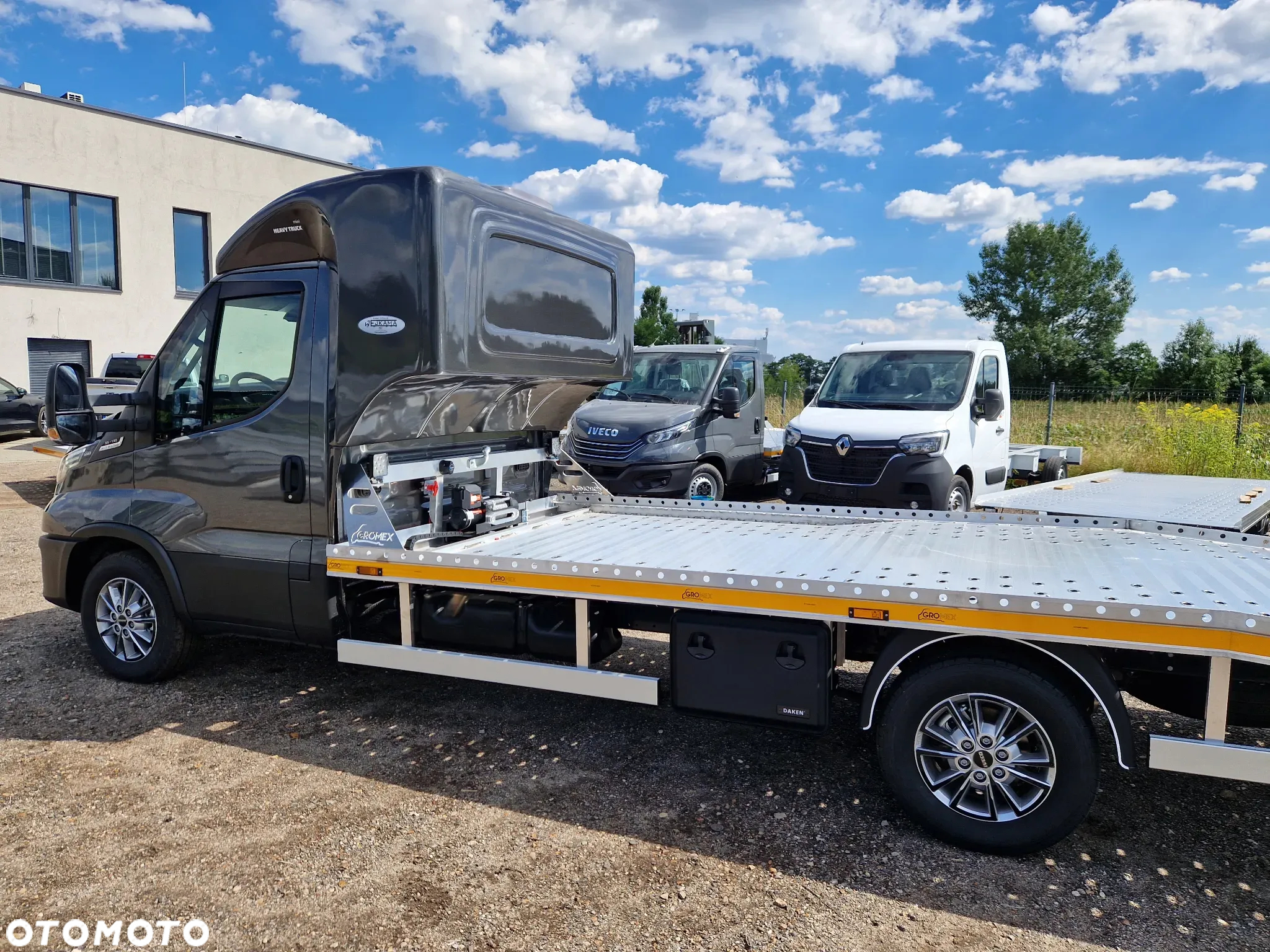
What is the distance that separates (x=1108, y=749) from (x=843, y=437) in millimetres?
4895

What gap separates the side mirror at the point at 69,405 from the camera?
4.59m

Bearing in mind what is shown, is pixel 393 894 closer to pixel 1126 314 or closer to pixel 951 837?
pixel 951 837

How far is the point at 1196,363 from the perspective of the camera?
4344 cm

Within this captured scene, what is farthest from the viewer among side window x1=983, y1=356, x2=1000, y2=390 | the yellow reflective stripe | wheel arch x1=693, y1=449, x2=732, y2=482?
wheel arch x1=693, y1=449, x2=732, y2=482

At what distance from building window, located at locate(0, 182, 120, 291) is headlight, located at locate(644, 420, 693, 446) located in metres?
19.8

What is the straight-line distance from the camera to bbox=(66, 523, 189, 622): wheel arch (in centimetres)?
493

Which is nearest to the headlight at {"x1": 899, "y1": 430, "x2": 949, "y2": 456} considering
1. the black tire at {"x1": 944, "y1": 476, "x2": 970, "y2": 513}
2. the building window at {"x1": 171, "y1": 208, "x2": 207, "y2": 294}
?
the black tire at {"x1": 944, "y1": 476, "x2": 970, "y2": 513}

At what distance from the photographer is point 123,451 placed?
16.7 feet

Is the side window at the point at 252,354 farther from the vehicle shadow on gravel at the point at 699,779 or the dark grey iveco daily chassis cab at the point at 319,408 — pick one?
the vehicle shadow on gravel at the point at 699,779

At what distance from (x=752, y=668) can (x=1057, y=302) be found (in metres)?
63.5

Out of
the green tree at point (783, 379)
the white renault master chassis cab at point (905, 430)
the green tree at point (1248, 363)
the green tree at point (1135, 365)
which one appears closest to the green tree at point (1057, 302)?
the green tree at point (1135, 365)

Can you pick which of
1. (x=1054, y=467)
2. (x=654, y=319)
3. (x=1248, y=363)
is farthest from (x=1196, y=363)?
(x=1054, y=467)

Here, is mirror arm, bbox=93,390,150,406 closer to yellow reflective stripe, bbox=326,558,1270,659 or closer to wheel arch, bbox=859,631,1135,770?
yellow reflective stripe, bbox=326,558,1270,659

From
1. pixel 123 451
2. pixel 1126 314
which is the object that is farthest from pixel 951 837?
pixel 1126 314
